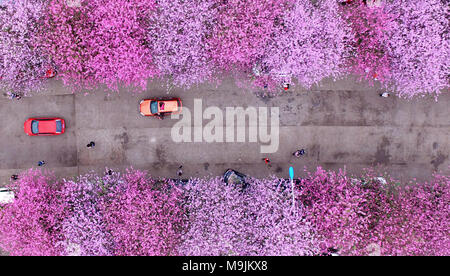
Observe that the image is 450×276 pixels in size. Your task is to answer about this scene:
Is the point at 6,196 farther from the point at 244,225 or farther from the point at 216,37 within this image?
the point at 216,37

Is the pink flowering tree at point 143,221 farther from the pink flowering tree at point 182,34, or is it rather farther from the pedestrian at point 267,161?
the pink flowering tree at point 182,34

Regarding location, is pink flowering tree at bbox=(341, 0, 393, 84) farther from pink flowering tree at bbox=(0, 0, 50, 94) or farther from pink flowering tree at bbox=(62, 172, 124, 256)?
pink flowering tree at bbox=(0, 0, 50, 94)

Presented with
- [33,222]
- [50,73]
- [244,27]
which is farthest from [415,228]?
[50,73]

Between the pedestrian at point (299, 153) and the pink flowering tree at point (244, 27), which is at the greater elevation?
the pink flowering tree at point (244, 27)

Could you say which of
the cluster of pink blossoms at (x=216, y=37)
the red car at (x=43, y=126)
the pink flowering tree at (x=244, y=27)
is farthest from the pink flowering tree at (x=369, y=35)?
the red car at (x=43, y=126)

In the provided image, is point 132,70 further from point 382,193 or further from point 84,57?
point 382,193
